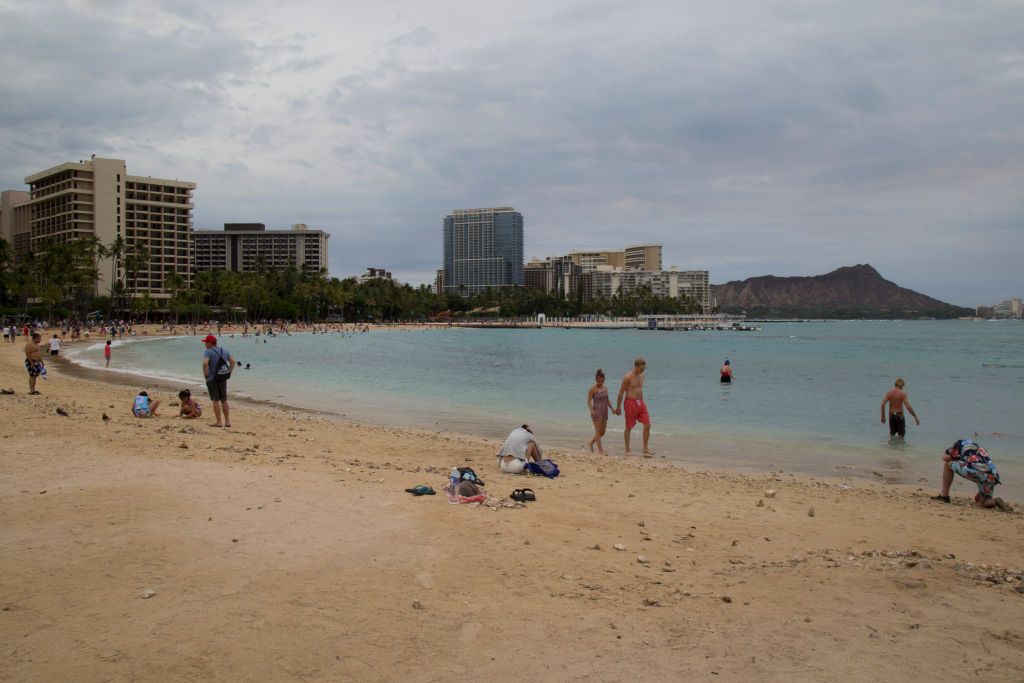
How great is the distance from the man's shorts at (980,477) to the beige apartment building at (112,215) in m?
118

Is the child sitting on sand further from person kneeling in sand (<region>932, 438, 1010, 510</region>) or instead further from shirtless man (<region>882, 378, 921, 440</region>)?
shirtless man (<region>882, 378, 921, 440</region>)

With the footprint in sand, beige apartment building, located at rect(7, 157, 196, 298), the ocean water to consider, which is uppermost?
beige apartment building, located at rect(7, 157, 196, 298)

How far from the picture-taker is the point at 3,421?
11.3m

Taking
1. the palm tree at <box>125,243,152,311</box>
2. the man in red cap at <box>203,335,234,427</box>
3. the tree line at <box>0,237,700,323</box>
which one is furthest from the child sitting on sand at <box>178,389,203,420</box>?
the palm tree at <box>125,243,152,311</box>

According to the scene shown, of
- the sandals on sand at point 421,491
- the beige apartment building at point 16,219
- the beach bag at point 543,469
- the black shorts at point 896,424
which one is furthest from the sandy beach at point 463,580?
the beige apartment building at point 16,219

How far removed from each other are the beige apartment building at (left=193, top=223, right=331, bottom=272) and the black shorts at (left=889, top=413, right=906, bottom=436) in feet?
602

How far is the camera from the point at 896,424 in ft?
53.2

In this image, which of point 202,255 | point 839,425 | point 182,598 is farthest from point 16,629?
point 202,255

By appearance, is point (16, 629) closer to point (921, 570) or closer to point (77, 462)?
point (77, 462)

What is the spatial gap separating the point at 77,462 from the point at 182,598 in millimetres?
4600

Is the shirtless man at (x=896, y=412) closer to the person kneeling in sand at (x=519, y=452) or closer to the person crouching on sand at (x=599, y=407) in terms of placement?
the person crouching on sand at (x=599, y=407)

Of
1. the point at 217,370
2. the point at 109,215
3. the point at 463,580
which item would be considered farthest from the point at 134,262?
the point at 463,580

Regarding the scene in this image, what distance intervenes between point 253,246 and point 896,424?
196 m

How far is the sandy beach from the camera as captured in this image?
13.6 feet
